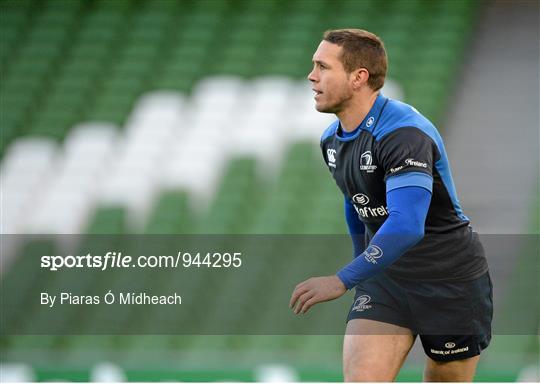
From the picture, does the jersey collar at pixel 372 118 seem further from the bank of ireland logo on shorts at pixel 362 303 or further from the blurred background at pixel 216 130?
the blurred background at pixel 216 130

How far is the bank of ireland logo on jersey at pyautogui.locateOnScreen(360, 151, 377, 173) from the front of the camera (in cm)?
347

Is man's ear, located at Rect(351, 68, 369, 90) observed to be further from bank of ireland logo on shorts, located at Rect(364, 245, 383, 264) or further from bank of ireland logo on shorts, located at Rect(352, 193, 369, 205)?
bank of ireland logo on shorts, located at Rect(364, 245, 383, 264)

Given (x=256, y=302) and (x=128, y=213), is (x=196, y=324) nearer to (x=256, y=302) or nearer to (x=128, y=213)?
(x=256, y=302)

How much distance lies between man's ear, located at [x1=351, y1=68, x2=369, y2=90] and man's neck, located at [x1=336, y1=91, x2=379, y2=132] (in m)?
0.04

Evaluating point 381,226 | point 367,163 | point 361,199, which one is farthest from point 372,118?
point 381,226

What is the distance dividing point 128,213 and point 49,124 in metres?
1.69

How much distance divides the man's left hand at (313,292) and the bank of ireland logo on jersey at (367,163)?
0.50 meters

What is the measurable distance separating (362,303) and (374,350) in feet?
0.85

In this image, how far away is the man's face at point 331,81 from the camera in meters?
3.56

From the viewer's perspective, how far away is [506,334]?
283 inches

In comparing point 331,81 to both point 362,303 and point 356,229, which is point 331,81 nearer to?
point 356,229

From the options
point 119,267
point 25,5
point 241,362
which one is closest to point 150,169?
point 119,267

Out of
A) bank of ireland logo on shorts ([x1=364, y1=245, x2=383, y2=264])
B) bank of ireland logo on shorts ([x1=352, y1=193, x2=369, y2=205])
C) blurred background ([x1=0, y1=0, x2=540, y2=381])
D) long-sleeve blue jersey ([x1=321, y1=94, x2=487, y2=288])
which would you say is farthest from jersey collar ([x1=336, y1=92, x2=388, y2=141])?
blurred background ([x1=0, y1=0, x2=540, y2=381])

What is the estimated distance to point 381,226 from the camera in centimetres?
341
